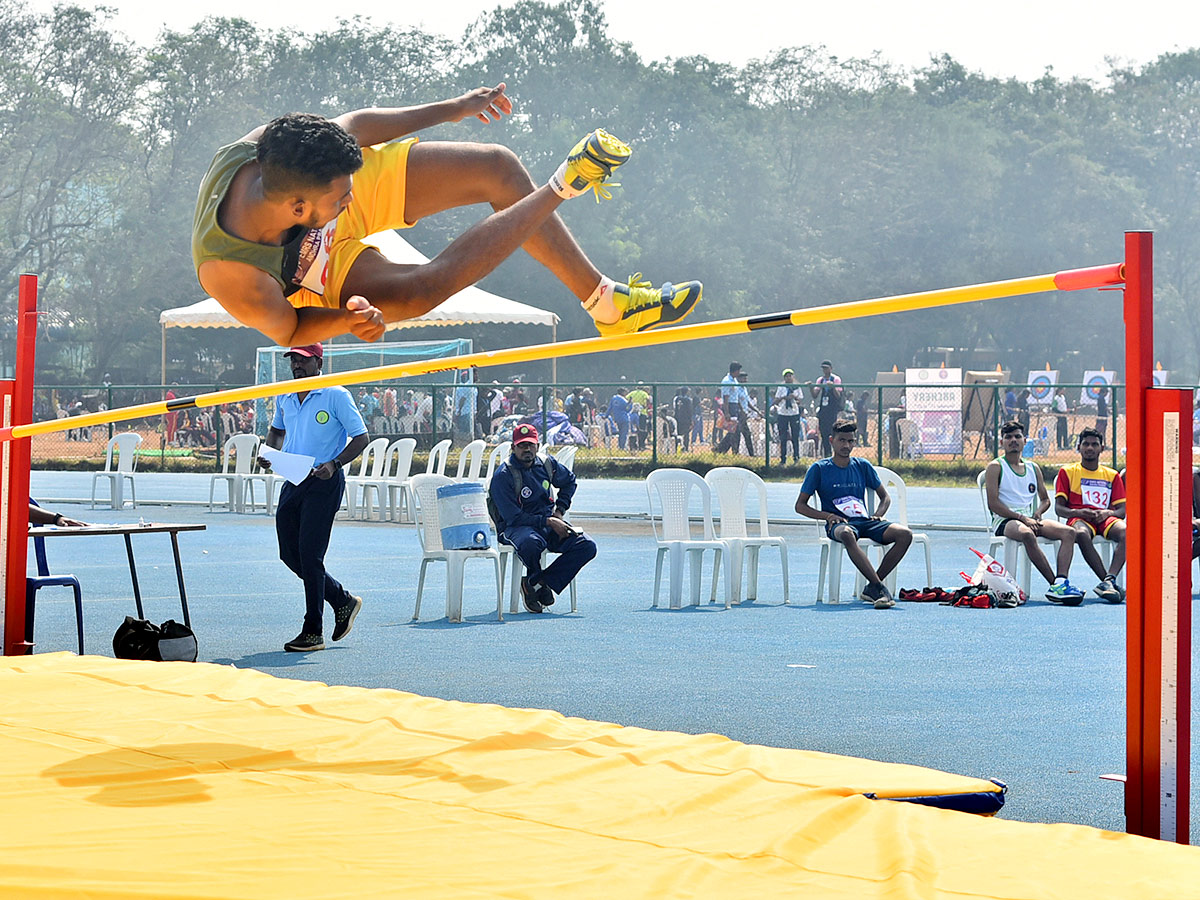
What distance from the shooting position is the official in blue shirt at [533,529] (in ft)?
27.9

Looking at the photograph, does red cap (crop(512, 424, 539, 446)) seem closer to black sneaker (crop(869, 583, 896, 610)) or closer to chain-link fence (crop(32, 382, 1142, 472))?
black sneaker (crop(869, 583, 896, 610))

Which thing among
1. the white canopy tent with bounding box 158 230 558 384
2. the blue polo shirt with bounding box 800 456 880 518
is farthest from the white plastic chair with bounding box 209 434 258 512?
the blue polo shirt with bounding box 800 456 880 518

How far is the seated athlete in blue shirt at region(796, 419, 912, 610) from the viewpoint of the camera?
29.2 feet

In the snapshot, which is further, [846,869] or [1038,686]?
[1038,686]

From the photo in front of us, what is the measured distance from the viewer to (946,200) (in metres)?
48.5

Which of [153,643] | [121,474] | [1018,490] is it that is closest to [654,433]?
[121,474]

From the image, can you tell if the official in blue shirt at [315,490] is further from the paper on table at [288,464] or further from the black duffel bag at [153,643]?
the black duffel bag at [153,643]

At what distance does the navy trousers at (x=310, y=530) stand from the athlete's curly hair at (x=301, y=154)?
9.97ft

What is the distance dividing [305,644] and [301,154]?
3.58 meters

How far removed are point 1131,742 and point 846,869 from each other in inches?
32.8

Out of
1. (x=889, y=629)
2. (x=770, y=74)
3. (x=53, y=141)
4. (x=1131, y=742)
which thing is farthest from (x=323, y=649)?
(x=770, y=74)

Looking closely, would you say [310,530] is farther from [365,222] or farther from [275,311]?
[275,311]

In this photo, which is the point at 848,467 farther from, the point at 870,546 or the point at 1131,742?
the point at 1131,742

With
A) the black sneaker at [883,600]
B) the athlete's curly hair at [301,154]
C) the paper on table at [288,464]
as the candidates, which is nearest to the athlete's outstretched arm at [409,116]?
the athlete's curly hair at [301,154]
